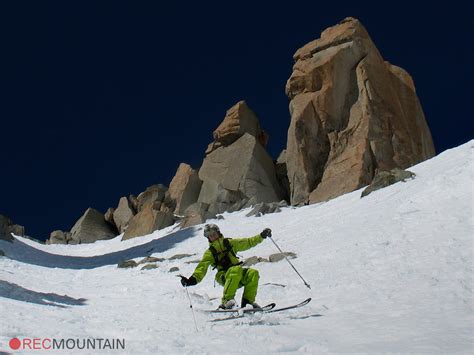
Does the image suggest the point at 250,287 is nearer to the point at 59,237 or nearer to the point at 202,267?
the point at 202,267

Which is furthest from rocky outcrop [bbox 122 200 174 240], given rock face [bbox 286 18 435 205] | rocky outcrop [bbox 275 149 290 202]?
rocky outcrop [bbox 275 149 290 202]

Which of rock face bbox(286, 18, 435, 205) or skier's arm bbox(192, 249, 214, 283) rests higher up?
skier's arm bbox(192, 249, 214, 283)

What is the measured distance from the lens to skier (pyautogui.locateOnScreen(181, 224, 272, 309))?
9.73 meters

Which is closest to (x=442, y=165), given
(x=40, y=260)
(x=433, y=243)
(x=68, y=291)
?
(x=433, y=243)

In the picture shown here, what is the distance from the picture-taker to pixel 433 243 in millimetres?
12602

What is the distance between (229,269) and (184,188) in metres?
42.2

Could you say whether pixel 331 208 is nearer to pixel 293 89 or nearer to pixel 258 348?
pixel 258 348

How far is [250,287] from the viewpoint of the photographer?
9.75 metres

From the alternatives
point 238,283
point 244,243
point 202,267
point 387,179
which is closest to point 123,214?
point 387,179

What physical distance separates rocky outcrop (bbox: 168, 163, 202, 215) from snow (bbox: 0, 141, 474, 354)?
89.7ft

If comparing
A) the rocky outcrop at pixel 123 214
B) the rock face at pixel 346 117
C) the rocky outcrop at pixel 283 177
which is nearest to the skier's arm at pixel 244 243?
the rock face at pixel 346 117

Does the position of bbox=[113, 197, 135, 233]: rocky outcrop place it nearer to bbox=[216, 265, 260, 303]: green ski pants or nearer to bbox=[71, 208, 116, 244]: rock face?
bbox=[71, 208, 116, 244]: rock face

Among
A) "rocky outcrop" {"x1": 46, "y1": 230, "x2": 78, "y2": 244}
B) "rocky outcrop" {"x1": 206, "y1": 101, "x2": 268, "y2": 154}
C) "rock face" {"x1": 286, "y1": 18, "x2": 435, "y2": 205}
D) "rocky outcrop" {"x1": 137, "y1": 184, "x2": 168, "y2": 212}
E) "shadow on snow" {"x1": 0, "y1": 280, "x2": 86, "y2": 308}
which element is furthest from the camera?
"rocky outcrop" {"x1": 46, "y1": 230, "x2": 78, "y2": 244}

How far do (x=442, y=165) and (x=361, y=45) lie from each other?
28788 millimetres
